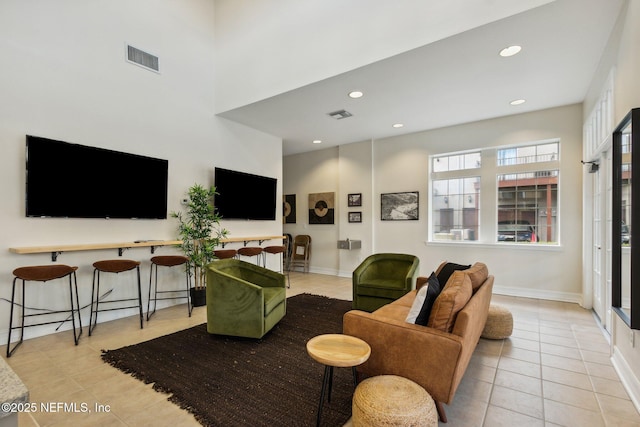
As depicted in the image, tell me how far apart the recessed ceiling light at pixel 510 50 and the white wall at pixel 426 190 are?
2.27m

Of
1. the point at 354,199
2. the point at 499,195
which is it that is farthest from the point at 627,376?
the point at 354,199

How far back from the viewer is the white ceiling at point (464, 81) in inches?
112

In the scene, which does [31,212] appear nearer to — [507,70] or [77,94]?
[77,94]

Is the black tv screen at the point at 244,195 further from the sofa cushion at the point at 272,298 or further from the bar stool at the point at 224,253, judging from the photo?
the sofa cushion at the point at 272,298

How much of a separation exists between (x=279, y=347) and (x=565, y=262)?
183 inches

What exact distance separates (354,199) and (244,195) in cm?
253

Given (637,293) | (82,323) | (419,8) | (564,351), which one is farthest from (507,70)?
(82,323)

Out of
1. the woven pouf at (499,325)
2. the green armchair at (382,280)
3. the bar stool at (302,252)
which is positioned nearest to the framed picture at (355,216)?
the bar stool at (302,252)

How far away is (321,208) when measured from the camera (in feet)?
24.6

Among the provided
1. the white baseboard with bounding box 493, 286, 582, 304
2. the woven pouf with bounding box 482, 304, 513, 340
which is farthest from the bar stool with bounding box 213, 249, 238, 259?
the white baseboard with bounding box 493, 286, 582, 304

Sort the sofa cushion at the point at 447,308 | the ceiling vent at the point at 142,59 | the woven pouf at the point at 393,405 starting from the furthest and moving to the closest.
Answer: the ceiling vent at the point at 142,59 < the sofa cushion at the point at 447,308 < the woven pouf at the point at 393,405

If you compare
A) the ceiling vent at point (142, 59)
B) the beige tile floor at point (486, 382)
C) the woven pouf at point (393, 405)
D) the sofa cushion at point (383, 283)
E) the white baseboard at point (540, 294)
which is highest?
the ceiling vent at point (142, 59)

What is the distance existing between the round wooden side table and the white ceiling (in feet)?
9.62

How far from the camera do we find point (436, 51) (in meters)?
3.20
